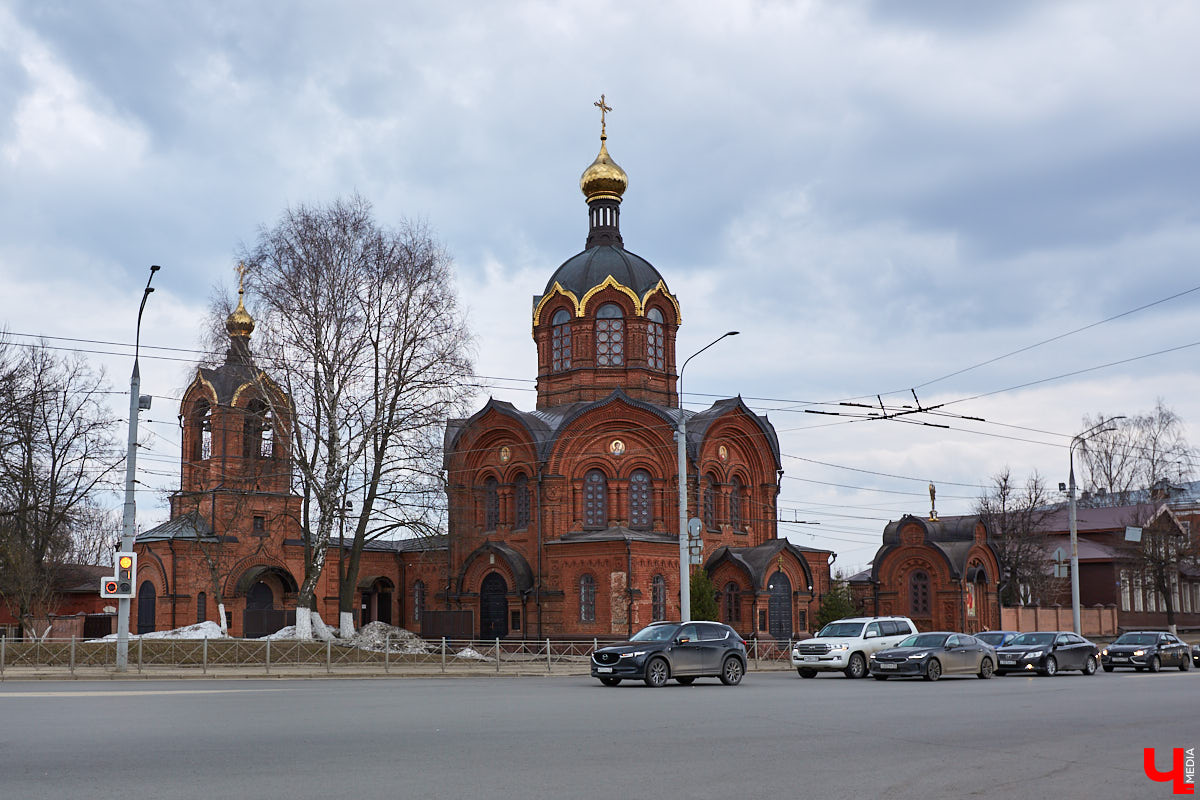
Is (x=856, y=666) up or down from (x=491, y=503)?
down

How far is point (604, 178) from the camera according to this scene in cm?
4791

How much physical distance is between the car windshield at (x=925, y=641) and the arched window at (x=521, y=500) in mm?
19675

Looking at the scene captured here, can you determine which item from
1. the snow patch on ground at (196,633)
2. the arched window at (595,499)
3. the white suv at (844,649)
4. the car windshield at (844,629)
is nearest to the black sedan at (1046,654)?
the white suv at (844,649)

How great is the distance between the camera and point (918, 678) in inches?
995

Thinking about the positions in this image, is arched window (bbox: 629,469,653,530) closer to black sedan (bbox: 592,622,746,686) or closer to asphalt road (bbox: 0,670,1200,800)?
black sedan (bbox: 592,622,746,686)

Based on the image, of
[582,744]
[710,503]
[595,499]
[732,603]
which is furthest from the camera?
[710,503]

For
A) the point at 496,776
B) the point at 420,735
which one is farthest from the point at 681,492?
the point at 496,776

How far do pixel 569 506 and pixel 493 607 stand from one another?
16.2 feet

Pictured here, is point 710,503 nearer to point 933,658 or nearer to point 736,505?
point 736,505

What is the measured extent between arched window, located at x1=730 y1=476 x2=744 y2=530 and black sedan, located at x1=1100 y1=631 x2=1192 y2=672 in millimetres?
15839

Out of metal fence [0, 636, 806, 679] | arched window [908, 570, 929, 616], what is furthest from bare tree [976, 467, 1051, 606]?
metal fence [0, 636, 806, 679]

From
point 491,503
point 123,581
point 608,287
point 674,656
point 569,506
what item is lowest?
point 674,656

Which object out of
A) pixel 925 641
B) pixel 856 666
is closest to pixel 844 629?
pixel 856 666

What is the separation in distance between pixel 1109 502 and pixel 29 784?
2987 inches
